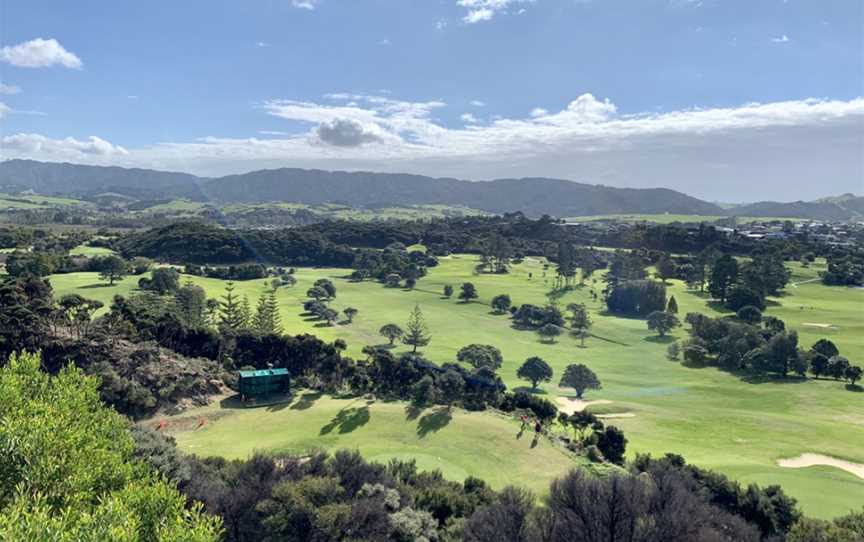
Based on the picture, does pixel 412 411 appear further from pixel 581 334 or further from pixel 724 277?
pixel 724 277

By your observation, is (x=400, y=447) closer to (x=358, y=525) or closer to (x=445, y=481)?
(x=445, y=481)

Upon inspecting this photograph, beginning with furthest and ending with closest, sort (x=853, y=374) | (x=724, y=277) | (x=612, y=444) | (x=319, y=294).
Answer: (x=724, y=277)
(x=319, y=294)
(x=853, y=374)
(x=612, y=444)

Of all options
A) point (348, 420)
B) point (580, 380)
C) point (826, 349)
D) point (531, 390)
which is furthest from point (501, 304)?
point (348, 420)

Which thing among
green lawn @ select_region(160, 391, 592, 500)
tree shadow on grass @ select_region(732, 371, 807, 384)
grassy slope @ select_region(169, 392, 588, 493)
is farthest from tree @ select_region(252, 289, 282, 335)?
tree shadow on grass @ select_region(732, 371, 807, 384)

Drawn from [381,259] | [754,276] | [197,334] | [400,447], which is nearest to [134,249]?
[381,259]

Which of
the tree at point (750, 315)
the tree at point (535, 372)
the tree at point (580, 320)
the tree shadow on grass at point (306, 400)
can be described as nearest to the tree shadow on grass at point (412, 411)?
the tree shadow on grass at point (306, 400)

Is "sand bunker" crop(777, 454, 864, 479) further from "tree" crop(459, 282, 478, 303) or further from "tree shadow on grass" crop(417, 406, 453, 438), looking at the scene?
"tree" crop(459, 282, 478, 303)
